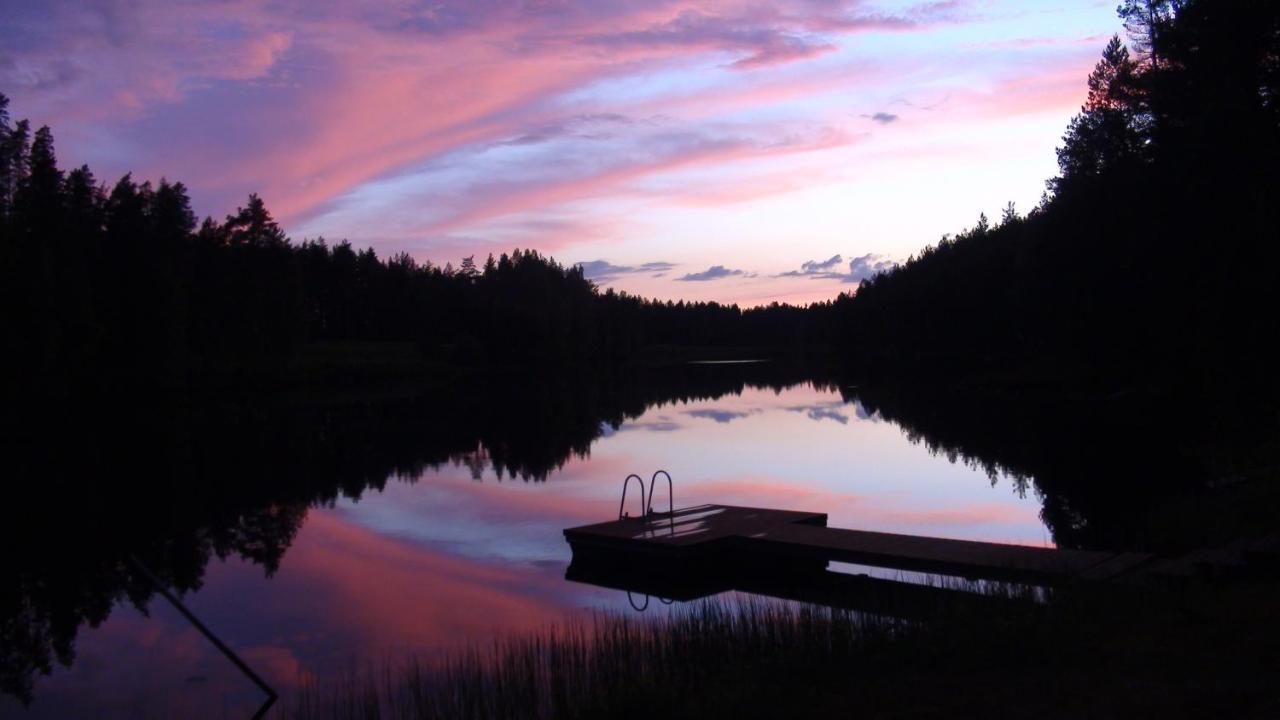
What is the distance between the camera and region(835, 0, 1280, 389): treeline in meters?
24.8

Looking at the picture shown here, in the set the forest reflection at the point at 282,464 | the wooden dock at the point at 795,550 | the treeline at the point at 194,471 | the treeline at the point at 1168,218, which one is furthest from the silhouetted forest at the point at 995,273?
the wooden dock at the point at 795,550

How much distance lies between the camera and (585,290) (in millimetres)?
163625

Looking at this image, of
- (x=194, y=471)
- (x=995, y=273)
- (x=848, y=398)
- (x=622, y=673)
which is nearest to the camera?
(x=622, y=673)

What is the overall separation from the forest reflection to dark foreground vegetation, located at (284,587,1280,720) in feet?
18.4

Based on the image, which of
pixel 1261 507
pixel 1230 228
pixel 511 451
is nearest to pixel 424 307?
pixel 511 451

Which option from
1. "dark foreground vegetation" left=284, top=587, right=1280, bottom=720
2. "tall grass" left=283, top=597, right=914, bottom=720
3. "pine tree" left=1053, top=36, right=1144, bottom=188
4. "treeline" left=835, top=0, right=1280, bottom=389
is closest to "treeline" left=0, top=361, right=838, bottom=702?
"tall grass" left=283, top=597, right=914, bottom=720

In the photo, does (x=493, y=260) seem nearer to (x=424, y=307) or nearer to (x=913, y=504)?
(x=424, y=307)

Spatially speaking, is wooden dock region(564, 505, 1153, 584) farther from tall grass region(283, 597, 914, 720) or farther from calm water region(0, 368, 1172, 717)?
tall grass region(283, 597, 914, 720)

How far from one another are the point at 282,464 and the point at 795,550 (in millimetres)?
21164

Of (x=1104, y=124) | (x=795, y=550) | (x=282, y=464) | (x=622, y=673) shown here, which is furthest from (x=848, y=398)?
(x=622, y=673)

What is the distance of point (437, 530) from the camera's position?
20.6 metres

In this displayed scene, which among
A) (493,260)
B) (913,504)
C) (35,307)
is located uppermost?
(493,260)

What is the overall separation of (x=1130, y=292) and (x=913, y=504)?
23.1 metres

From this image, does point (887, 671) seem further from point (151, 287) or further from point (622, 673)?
point (151, 287)
